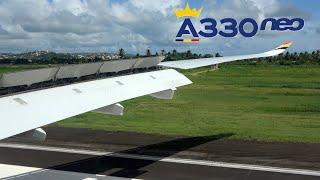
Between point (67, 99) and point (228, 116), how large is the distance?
69.1 ft

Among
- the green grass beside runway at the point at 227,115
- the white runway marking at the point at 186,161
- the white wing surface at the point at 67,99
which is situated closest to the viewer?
the white wing surface at the point at 67,99

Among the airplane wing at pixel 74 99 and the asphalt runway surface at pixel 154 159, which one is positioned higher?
the airplane wing at pixel 74 99

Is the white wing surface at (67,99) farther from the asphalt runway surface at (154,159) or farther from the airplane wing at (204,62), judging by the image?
the asphalt runway surface at (154,159)

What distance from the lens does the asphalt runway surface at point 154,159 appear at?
712 inches

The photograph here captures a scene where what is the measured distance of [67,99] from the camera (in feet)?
37.6

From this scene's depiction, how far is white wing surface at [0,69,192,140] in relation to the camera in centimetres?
956

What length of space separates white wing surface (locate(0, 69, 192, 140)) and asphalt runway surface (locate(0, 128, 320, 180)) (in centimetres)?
430

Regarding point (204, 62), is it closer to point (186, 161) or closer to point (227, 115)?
point (186, 161)

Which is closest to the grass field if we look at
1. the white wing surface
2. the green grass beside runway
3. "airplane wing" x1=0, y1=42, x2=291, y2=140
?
the green grass beside runway

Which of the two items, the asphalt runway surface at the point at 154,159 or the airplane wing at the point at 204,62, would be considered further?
the asphalt runway surface at the point at 154,159

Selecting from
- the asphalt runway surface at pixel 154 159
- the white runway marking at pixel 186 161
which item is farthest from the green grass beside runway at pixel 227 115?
the white runway marking at pixel 186 161

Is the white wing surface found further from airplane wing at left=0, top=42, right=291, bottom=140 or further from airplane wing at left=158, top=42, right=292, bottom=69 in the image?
airplane wing at left=158, top=42, right=292, bottom=69

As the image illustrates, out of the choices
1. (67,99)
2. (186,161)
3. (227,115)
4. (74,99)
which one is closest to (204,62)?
(186,161)

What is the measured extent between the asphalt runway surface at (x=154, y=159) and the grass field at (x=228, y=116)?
216 cm
